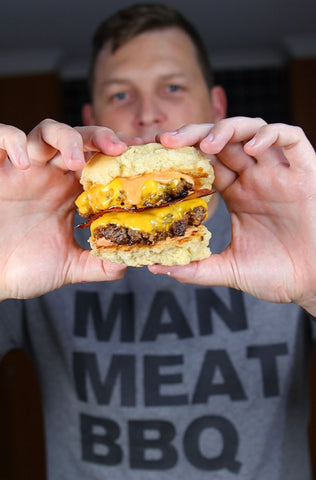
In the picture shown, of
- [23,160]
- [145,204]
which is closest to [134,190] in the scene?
[145,204]

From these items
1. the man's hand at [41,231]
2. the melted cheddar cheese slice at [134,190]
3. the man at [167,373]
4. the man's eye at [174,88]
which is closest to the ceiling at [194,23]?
the man's eye at [174,88]

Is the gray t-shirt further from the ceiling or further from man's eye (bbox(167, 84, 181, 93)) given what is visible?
the ceiling

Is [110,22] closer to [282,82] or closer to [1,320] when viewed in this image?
[1,320]

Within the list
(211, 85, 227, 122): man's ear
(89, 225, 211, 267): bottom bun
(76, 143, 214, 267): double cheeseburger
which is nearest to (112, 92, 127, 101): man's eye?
(211, 85, 227, 122): man's ear

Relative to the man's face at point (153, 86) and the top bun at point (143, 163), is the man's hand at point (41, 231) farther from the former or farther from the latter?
the man's face at point (153, 86)

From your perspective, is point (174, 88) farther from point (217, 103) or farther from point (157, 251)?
point (157, 251)
